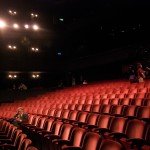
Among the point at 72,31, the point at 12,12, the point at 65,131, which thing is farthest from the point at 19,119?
the point at 72,31

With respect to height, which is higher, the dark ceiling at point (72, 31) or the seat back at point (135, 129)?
the dark ceiling at point (72, 31)

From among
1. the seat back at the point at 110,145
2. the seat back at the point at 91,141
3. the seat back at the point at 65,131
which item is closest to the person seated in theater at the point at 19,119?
the seat back at the point at 65,131

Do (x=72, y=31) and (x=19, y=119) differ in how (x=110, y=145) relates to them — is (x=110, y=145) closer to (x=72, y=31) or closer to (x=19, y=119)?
(x=19, y=119)

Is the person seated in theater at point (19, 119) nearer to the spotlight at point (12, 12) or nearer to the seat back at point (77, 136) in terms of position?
the seat back at point (77, 136)

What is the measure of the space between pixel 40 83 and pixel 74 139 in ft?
33.8

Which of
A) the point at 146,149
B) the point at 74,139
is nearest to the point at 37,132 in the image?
the point at 74,139

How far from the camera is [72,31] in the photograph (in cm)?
1212

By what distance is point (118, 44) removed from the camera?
1045 centimetres

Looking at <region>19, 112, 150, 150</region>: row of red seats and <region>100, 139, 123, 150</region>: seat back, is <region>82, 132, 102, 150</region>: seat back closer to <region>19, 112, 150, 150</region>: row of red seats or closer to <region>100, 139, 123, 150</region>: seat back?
<region>19, 112, 150, 150</region>: row of red seats

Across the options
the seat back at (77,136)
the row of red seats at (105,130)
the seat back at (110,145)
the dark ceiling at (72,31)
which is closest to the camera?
the seat back at (110,145)

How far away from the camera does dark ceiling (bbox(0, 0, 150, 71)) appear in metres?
9.76

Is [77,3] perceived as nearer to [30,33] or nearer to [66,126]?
[30,33]

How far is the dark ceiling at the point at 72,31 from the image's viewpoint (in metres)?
9.76

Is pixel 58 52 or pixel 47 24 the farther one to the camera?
pixel 58 52
